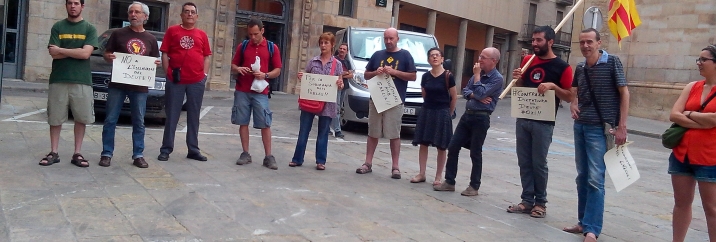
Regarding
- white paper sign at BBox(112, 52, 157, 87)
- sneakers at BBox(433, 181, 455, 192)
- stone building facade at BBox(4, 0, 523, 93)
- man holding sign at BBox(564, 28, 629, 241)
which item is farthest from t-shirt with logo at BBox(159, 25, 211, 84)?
stone building facade at BBox(4, 0, 523, 93)

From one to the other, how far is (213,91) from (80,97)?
1478 centimetres

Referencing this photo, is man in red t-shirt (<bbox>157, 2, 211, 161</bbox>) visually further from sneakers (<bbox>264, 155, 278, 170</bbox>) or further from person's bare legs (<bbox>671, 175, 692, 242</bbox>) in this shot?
person's bare legs (<bbox>671, 175, 692, 242</bbox>)

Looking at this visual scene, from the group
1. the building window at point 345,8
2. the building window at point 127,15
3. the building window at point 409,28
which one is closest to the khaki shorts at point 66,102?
the building window at point 127,15

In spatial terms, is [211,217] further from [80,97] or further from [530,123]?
[530,123]

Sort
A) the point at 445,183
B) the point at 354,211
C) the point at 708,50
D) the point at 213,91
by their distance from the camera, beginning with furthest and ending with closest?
the point at 213,91 < the point at 445,183 < the point at 354,211 < the point at 708,50

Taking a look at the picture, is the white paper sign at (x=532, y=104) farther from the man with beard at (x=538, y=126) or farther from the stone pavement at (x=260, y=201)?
the stone pavement at (x=260, y=201)

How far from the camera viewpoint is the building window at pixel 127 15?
20.5 meters

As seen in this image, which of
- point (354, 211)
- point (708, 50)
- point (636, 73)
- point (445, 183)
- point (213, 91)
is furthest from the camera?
point (636, 73)

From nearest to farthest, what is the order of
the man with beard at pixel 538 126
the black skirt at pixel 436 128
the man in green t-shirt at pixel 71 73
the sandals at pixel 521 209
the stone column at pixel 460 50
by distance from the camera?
the man with beard at pixel 538 126 → the sandals at pixel 521 209 → the man in green t-shirt at pixel 71 73 → the black skirt at pixel 436 128 → the stone column at pixel 460 50

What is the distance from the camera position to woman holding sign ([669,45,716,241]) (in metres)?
5.14

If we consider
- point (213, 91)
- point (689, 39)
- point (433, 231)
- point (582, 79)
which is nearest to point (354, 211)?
point (433, 231)

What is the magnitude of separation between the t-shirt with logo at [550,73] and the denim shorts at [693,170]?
1.36m

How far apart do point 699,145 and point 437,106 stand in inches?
125

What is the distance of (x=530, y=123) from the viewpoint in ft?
22.0
